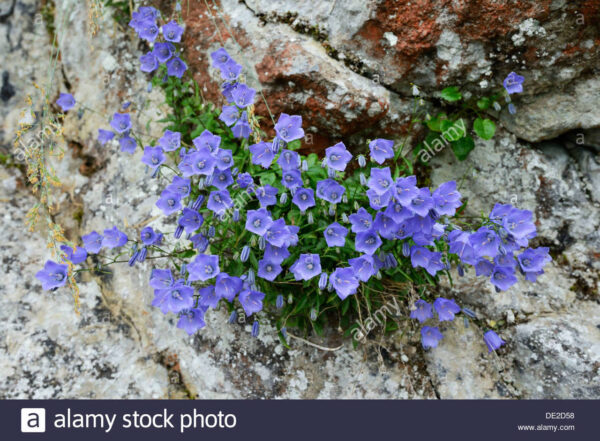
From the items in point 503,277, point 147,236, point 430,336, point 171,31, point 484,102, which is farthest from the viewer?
point 484,102

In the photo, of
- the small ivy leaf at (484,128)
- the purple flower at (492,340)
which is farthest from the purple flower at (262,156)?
the purple flower at (492,340)

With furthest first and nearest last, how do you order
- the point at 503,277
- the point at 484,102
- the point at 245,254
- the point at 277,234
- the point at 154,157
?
the point at 484,102 → the point at 154,157 → the point at 503,277 → the point at 245,254 → the point at 277,234

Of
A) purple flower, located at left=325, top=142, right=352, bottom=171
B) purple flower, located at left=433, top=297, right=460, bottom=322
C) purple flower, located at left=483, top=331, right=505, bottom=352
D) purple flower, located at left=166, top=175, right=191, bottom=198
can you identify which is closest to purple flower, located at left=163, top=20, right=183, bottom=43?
purple flower, located at left=166, top=175, right=191, bottom=198

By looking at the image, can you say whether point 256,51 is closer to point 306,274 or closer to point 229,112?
point 229,112

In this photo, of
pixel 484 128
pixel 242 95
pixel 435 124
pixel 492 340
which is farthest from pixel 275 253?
pixel 484 128

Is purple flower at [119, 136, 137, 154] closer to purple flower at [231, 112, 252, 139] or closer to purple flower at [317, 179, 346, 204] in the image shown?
purple flower at [231, 112, 252, 139]

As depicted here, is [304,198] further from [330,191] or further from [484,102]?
[484,102]
